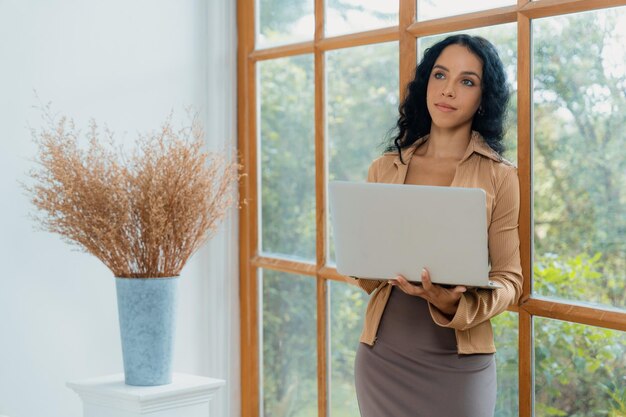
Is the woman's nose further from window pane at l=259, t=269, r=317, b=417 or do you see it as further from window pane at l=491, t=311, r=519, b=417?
window pane at l=259, t=269, r=317, b=417

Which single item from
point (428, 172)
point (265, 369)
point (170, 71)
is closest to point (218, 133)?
point (170, 71)

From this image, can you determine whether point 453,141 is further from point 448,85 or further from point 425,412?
point 425,412

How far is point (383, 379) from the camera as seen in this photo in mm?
2408

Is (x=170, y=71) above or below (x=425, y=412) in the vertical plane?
above

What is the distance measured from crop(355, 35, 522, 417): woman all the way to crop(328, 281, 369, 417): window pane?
681 millimetres

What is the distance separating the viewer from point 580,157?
237 cm

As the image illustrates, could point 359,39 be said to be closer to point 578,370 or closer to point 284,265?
point 284,265

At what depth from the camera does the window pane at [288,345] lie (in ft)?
11.2

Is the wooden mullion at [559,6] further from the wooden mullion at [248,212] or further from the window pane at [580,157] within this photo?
the wooden mullion at [248,212]

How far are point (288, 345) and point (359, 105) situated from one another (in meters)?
1.02

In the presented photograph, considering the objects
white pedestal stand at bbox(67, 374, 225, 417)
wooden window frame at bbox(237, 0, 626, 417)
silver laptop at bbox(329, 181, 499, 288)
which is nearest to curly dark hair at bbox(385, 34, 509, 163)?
wooden window frame at bbox(237, 0, 626, 417)

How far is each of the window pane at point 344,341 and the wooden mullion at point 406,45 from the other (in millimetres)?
759

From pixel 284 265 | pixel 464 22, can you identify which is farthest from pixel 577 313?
pixel 284 265

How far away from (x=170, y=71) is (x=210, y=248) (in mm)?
739
